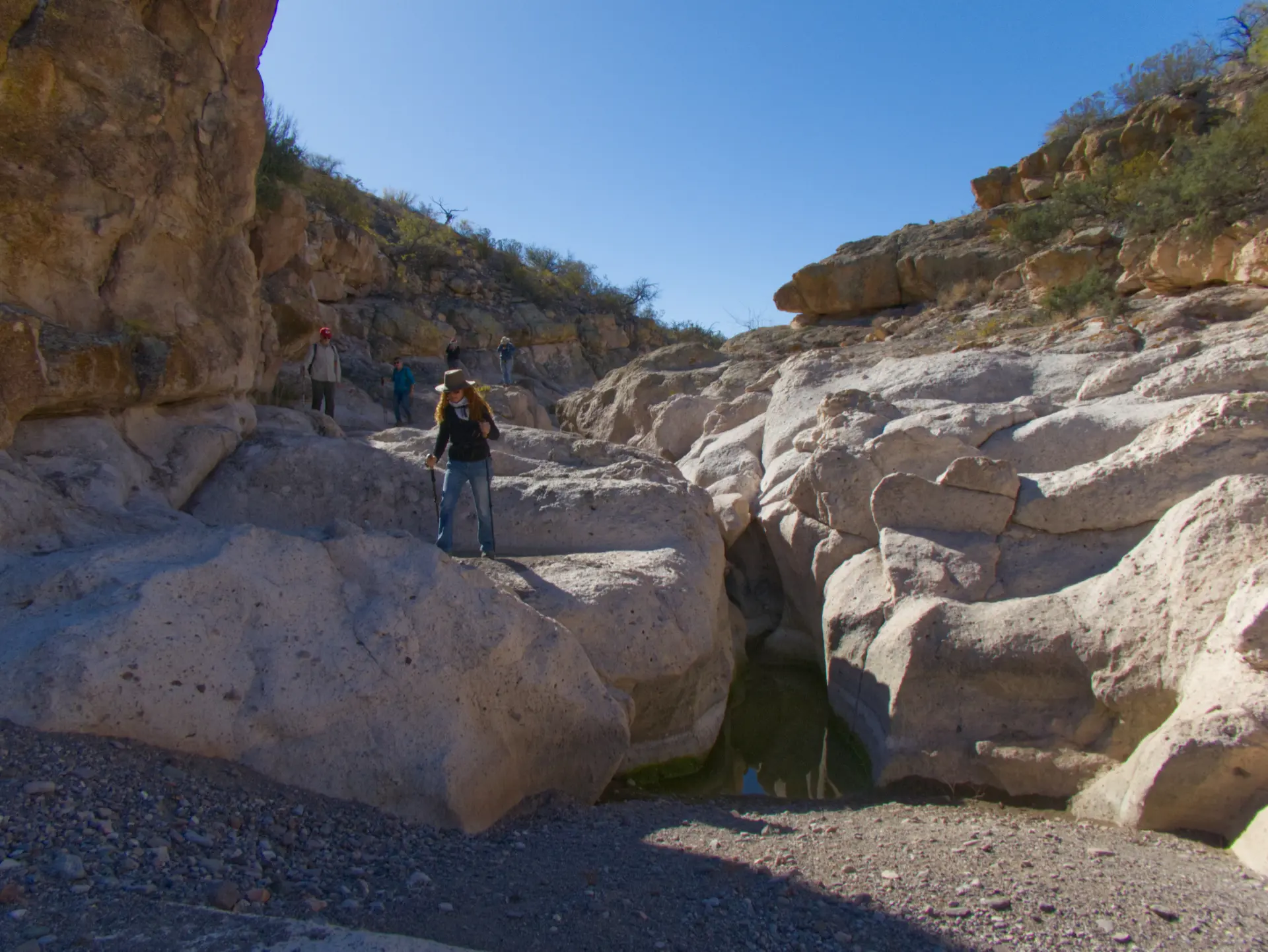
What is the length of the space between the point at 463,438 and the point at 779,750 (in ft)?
10.1

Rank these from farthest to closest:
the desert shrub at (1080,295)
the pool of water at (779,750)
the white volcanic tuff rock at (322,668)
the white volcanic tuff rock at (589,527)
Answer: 1. the desert shrub at (1080,295)
2. the pool of water at (779,750)
3. the white volcanic tuff rock at (589,527)
4. the white volcanic tuff rock at (322,668)


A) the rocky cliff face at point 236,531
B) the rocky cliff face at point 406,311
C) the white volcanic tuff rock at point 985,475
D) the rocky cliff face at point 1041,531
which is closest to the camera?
the rocky cliff face at point 236,531

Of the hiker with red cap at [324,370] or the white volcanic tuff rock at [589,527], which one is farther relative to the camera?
the hiker with red cap at [324,370]

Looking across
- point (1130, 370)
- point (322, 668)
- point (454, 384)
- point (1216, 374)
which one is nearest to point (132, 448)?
point (454, 384)

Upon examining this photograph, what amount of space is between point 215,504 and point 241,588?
2.63 meters

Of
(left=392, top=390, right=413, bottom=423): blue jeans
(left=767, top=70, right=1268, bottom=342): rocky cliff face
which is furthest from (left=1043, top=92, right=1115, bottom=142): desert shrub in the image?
(left=392, top=390, right=413, bottom=423): blue jeans

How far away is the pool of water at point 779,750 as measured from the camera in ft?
18.2

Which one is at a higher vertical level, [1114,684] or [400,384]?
[400,384]

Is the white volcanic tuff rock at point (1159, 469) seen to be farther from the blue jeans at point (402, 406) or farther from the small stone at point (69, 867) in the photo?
the blue jeans at point (402, 406)

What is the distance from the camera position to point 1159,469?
5480 millimetres

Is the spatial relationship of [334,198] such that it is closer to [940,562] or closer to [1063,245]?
[1063,245]

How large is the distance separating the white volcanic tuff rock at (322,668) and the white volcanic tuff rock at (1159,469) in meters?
3.16

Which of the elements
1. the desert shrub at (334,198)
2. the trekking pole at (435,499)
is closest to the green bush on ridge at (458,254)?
the desert shrub at (334,198)

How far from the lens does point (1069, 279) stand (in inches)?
481
